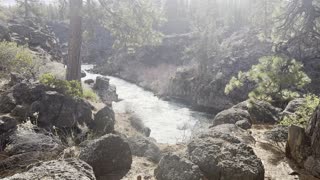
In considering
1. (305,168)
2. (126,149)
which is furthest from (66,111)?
(305,168)

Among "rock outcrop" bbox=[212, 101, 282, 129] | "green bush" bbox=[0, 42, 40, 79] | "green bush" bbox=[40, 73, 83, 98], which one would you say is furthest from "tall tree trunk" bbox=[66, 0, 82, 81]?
"rock outcrop" bbox=[212, 101, 282, 129]

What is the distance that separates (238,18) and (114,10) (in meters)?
51.9

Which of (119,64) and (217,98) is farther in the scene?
(119,64)

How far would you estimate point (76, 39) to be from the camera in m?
14.3

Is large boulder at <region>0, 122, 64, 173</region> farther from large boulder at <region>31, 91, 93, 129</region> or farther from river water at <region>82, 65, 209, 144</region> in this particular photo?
river water at <region>82, 65, 209, 144</region>

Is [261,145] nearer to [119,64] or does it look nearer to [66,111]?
[66,111]

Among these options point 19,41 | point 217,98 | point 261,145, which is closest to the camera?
point 261,145

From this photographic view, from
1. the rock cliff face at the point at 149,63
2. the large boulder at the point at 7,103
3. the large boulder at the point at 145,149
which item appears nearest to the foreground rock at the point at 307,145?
the large boulder at the point at 145,149

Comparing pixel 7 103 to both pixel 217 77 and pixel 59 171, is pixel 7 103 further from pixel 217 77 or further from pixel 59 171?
pixel 217 77

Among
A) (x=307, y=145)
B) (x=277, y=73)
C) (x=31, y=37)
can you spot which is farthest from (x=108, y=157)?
(x=31, y=37)

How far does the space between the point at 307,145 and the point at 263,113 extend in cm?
537

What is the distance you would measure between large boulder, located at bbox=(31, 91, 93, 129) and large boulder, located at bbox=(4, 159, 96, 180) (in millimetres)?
5221

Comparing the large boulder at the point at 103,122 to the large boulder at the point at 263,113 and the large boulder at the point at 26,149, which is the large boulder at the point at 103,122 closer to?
the large boulder at the point at 26,149

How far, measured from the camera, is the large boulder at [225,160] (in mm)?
6086
